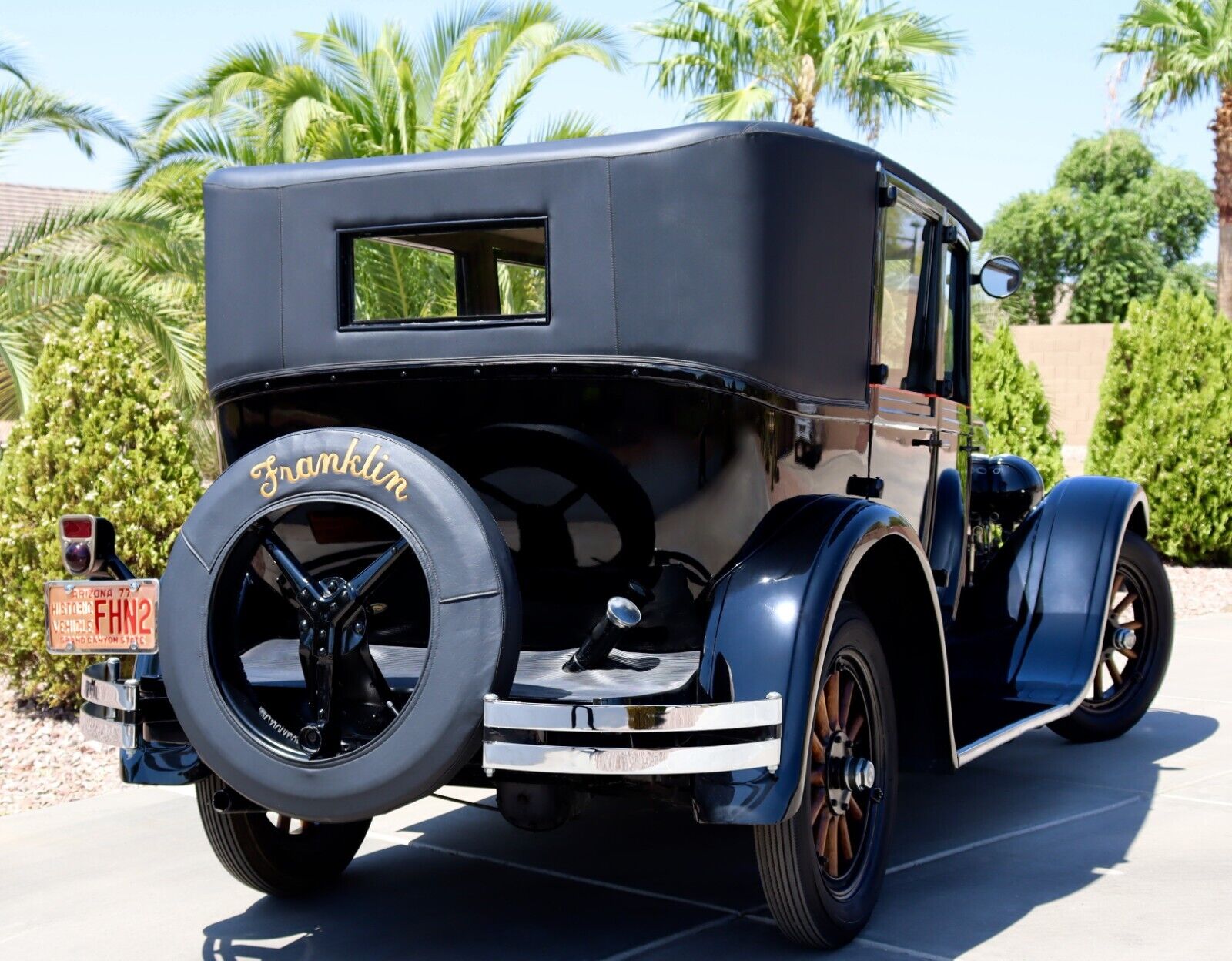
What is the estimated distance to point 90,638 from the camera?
3.68 meters

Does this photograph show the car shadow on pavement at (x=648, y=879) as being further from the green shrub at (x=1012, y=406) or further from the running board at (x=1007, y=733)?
the green shrub at (x=1012, y=406)

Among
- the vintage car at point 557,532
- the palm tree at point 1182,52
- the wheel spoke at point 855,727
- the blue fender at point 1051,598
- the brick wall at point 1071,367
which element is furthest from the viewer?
the brick wall at point 1071,367

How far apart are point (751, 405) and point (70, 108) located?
9417 millimetres

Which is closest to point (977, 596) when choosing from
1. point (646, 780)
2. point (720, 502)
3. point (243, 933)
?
point (720, 502)

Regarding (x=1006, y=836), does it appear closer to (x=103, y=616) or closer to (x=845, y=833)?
(x=845, y=833)

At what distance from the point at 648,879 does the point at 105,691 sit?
1691mm

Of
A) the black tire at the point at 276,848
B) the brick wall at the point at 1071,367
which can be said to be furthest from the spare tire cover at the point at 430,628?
the brick wall at the point at 1071,367

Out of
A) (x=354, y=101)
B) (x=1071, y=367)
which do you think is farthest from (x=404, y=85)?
(x=1071, y=367)

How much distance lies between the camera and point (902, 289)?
15.1 ft

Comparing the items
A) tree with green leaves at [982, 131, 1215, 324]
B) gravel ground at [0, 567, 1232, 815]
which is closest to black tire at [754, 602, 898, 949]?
gravel ground at [0, 567, 1232, 815]

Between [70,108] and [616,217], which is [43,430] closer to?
[616,217]

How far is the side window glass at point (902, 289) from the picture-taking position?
14.3 feet

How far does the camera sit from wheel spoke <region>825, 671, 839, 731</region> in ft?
11.9

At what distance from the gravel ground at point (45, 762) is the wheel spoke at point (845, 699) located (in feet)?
11.6
